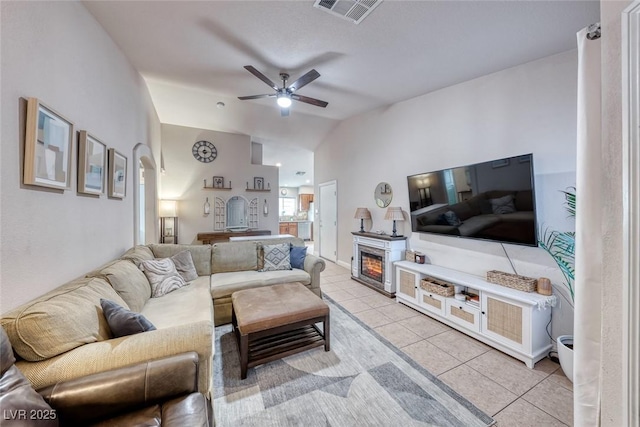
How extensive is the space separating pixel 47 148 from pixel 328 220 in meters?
4.83

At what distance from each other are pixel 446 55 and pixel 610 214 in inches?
86.2

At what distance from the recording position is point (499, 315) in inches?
86.4

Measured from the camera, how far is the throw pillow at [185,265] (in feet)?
8.97

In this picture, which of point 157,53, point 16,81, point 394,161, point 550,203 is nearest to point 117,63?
point 157,53

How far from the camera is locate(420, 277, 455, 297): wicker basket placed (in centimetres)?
267

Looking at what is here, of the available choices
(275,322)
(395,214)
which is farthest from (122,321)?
(395,214)

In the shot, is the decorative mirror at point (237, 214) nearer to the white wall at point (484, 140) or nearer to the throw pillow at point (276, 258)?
the throw pillow at point (276, 258)

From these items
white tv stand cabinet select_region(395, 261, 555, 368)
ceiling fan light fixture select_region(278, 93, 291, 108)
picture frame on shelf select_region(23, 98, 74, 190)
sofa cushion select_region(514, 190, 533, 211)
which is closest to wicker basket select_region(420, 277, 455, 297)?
white tv stand cabinet select_region(395, 261, 555, 368)

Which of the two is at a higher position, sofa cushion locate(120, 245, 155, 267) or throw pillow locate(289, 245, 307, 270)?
sofa cushion locate(120, 245, 155, 267)

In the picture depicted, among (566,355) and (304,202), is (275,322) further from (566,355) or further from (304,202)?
(304,202)

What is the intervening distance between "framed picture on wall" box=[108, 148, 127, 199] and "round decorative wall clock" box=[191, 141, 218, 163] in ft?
9.89

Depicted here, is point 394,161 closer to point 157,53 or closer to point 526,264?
point 526,264

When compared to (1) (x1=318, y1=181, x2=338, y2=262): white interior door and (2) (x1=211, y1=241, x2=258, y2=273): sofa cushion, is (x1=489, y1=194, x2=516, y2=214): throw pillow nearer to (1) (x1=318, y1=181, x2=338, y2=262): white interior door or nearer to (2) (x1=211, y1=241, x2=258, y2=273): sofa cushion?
(2) (x1=211, y1=241, x2=258, y2=273): sofa cushion

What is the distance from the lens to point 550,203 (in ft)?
7.24
